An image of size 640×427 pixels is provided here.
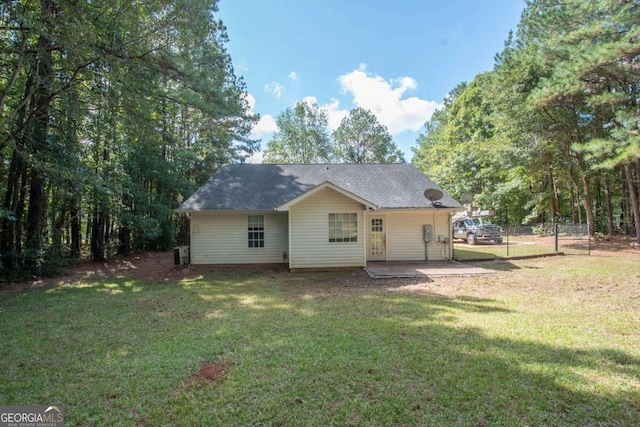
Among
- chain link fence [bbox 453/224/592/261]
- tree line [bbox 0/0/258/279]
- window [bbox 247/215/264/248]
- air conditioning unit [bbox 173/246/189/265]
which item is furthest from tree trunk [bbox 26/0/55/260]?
chain link fence [bbox 453/224/592/261]

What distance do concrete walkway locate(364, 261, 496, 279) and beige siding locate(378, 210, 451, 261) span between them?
57 cm

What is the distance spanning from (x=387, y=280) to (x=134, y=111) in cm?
948

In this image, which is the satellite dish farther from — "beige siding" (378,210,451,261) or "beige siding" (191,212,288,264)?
"beige siding" (191,212,288,264)

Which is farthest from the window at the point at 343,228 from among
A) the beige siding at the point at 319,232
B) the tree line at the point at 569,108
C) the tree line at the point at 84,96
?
the tree line at the point at 569,108

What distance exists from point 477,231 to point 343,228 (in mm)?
13107

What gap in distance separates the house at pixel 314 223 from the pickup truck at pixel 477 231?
26.8ft

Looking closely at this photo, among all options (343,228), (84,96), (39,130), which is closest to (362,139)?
(343,228)

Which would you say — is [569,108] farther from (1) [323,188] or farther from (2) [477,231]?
(1) [323,188]

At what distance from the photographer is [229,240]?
480 inches

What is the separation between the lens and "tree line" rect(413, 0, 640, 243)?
1246cm

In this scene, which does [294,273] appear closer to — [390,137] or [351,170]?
[351,170]

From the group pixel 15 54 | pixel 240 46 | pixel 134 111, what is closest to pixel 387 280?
pixel 134 111

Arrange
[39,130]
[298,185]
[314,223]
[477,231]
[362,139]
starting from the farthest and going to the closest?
[362,139]
[477,231]
[298,185]
[314,223]
[39,130]

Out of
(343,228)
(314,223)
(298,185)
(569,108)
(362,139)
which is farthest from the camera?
(362,139)
